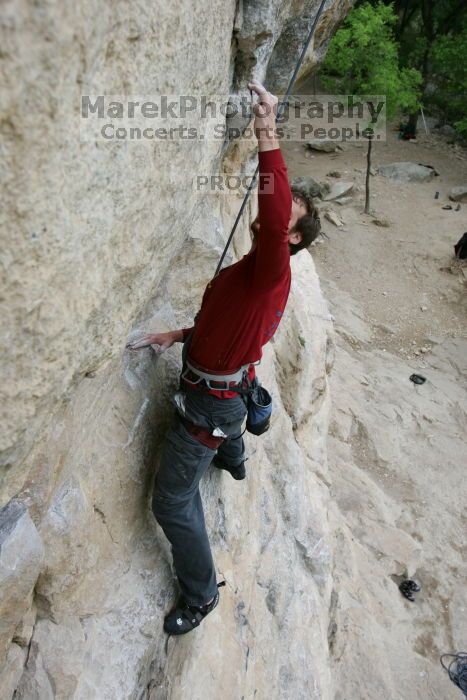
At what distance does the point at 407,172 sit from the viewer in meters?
16.8

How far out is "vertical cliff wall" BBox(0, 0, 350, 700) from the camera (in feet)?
4.78

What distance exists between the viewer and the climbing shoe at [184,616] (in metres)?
3.20

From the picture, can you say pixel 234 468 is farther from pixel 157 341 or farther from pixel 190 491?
pixel 157 341

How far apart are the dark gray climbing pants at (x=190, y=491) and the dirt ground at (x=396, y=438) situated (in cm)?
263

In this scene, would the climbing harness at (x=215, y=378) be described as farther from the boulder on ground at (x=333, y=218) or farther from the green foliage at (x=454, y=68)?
the green foliage at (x=454, y=68)

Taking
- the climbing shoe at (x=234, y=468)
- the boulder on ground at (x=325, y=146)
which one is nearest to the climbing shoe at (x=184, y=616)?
the climbing shoe at (x=234, y=468)

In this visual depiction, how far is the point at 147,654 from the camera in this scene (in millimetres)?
3023

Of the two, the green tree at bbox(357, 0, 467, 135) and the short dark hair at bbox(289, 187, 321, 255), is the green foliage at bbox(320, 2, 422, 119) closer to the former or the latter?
the green tree at bbox(357, 0, 467, 135)

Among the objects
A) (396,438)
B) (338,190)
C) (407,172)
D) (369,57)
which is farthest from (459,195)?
(396,438)

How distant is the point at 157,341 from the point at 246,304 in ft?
2.32

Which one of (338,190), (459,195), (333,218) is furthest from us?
(459,195)

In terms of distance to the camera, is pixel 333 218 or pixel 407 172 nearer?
pixel 333 218

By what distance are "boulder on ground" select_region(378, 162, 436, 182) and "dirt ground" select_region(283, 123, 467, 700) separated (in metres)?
0.36

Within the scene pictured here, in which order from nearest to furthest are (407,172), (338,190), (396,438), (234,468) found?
(234,468) → (396,438) → (338,190) → (407,172)
